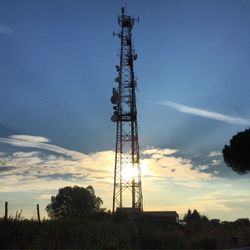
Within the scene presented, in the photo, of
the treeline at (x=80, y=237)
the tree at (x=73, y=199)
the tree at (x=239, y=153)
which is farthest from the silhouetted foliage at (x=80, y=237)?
the tree at (x=73, y=199)

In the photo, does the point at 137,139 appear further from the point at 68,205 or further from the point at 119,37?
the point at 68,205

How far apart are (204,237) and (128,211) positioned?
21874 mm

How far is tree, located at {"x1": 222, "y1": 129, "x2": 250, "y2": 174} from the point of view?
5541 cm

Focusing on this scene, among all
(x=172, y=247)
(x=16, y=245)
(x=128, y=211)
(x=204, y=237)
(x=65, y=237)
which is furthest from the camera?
(x=128, y=211)

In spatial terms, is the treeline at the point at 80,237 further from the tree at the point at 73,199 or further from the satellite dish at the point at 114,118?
the tree at the point at 73,199

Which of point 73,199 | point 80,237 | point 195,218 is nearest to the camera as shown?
point 80,237

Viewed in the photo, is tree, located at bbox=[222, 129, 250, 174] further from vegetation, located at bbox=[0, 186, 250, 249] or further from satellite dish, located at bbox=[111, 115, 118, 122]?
vegetation, located at bbox=[0, 186, 250, 249]

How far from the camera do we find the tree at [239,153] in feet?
182

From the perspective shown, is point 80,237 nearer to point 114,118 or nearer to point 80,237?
point 80,237

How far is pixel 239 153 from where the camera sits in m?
56.1

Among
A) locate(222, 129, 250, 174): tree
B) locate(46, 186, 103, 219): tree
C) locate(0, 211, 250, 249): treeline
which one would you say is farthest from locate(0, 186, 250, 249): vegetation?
locate(46, 186, 103, 219): tree

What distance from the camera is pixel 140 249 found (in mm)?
26359

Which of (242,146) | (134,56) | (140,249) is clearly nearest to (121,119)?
(134,56)

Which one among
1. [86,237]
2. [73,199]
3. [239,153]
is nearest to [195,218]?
[239,153]
